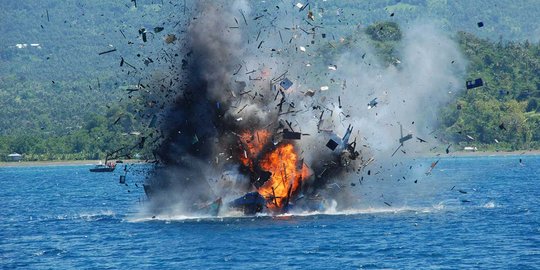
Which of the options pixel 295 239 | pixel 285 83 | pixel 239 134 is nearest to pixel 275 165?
pixel 239 134

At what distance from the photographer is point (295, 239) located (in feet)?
280

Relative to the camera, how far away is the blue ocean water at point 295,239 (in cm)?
7631

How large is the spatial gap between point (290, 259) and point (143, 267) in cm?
1002

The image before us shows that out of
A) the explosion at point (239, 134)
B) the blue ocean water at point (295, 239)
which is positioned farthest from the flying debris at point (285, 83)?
the blue ocean water at point (295, 239)

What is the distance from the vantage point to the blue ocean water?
76312mm

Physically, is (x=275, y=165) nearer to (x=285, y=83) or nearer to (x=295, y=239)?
(x=285, y=83)

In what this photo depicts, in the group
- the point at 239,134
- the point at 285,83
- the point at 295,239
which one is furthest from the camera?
the point at 239,134

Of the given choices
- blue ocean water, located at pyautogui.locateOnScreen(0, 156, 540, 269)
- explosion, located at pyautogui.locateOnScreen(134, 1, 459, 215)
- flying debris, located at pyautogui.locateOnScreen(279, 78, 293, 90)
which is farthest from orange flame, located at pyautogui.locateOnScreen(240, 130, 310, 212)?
flying debris, located at pyautogui.locateOnScreen(279, 78, 293, 90)

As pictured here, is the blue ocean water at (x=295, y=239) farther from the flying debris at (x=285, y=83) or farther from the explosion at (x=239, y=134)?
the flying debris at (x=285, y=83)

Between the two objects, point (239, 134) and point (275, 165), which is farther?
point (239, 134)

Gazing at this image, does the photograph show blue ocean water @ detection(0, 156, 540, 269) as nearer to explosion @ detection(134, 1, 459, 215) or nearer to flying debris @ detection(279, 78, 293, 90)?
explosion @ detection(134, 1, 459, 215)

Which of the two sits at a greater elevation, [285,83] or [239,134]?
[285,83]

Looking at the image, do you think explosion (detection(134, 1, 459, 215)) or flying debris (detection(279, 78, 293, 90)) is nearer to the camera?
explosion (detection(134, 1, 459, 215))

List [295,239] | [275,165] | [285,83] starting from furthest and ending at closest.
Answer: [285,83] → [275,165] → [295,239]
